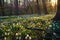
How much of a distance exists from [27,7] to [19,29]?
10.5 m

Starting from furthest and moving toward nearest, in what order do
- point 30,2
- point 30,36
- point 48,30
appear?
1. point 30,2
2. point 48,30
3. point 30,36

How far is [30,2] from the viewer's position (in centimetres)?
1877

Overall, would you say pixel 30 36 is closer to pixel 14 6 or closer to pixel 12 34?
pixel 12 34

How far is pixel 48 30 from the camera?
7887 millimetres

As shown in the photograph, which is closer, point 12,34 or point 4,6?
point 12,34

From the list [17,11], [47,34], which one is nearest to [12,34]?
[47,34]

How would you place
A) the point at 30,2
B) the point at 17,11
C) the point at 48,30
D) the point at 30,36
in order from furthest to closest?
the point at 30,2 → the point at 17,11 → the point at 48,30 → the point at 30,36

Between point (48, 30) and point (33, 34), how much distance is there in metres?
0.82

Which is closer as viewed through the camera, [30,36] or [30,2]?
[30,36]

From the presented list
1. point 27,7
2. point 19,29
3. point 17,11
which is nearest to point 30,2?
point 27,7

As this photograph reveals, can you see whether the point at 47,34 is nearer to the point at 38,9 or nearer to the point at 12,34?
the point at 12,34

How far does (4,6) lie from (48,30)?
11.0 metres

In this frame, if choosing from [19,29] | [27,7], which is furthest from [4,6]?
[19,29]

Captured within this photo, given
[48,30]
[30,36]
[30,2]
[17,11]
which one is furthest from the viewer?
[30,2]
